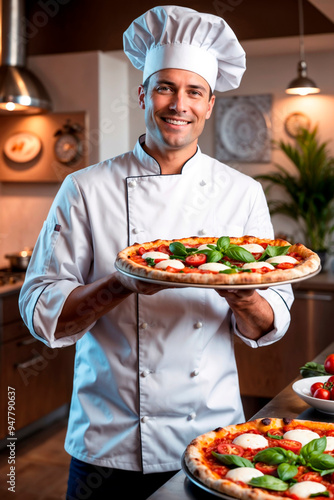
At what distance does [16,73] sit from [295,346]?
2.53 metres

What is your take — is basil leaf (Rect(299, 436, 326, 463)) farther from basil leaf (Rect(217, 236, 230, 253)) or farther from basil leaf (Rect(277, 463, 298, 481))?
basil leaf (Rect(217, 236, 230, 253))

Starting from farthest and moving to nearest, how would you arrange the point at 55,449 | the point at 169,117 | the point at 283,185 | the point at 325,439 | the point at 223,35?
the point at 283,185 < the point at 55,449 < the point at 223,35 < the point at 169,117 < the point at 325,439

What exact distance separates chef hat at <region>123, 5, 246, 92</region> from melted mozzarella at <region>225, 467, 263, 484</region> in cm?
108

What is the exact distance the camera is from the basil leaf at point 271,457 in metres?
1.12

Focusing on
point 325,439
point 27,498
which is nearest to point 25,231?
point 27,498

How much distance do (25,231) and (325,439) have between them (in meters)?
4.28

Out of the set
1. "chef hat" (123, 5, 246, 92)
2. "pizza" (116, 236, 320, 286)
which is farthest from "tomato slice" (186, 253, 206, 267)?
"chef hat" (123, 5, 246, 92)

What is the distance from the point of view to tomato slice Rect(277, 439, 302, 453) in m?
1.20

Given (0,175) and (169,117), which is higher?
(169,117)

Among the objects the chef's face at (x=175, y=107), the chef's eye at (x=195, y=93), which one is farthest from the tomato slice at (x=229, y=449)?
the chef's eye at (x=195, y=93)

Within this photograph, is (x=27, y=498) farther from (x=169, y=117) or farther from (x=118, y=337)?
(x=169, y=117)

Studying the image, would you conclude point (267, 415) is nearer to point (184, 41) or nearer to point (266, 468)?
point (266, 468)

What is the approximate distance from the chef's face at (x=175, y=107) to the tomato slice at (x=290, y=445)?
0.82m

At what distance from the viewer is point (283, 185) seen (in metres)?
4.77
